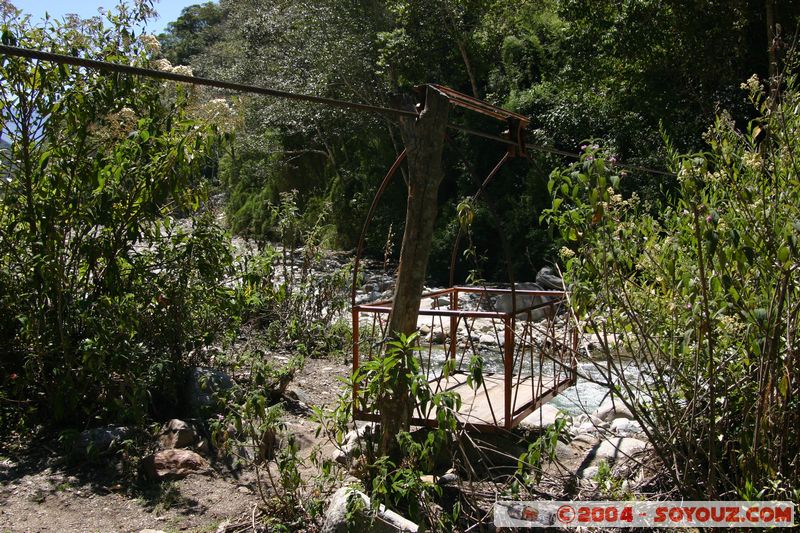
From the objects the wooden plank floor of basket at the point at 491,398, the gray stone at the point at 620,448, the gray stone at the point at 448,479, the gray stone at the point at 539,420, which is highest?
the wooden plank floor of basket at the point at 491,398

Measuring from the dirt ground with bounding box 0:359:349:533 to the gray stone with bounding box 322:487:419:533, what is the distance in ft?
2.65

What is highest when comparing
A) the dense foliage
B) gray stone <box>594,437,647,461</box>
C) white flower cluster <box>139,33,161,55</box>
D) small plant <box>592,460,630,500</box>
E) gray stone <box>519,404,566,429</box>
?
the dense foliage

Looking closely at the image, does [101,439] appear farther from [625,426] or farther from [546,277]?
[546,277]

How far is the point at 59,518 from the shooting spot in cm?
398

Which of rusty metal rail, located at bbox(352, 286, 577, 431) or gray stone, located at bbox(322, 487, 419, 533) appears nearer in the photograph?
gray stone, located at bbox(322, 487, 419, 533)

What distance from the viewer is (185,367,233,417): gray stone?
5195mm

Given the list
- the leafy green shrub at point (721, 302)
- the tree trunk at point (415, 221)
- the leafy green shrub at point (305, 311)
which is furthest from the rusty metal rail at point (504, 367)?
the leafy green shrub at point (305, 311)

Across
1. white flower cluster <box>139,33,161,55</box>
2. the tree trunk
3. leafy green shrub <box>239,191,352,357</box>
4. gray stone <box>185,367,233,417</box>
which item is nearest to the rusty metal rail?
the tree trunk

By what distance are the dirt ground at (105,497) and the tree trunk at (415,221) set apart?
1011mm

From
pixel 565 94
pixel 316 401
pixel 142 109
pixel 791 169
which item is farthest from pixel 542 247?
pixel 791 169

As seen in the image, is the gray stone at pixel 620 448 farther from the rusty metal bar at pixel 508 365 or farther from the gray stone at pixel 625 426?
the gray stone at pixel 625 426

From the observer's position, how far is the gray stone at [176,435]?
4.80 metres

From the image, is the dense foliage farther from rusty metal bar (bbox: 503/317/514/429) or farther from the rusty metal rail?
rusty metal bar (bbox: 503/317/514/429)

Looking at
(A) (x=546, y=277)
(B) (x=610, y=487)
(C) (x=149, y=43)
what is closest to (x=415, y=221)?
(B) (x=610, y=487)
